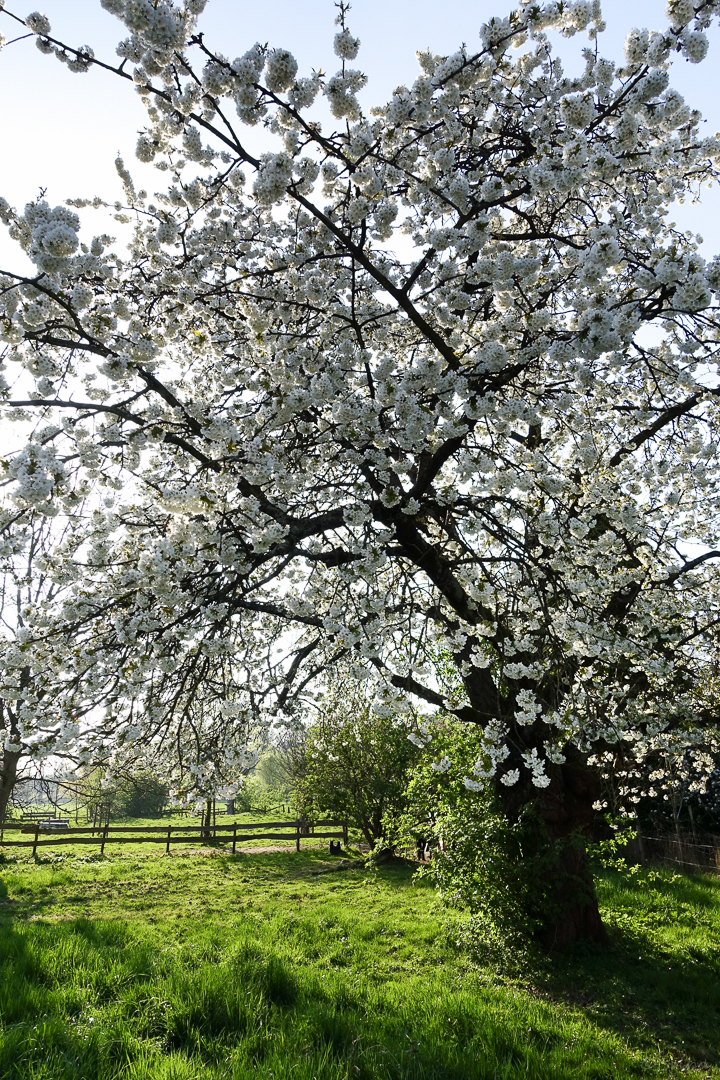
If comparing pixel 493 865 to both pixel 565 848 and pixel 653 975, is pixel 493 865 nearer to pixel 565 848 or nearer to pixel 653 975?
pixel 565 848

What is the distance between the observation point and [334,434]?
162 inches

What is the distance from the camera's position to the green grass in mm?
3162

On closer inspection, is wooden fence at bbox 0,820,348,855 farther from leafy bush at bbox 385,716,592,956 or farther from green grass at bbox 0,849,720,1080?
leafy bush at bbox 385,716,592,956

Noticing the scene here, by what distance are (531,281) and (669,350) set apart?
10.5ft

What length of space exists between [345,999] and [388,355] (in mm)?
5241

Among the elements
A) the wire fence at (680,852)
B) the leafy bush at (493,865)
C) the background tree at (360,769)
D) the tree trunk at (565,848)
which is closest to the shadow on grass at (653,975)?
the tree trunk at (565,848)

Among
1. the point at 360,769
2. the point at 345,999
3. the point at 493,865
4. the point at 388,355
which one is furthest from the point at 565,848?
the point at 360,769

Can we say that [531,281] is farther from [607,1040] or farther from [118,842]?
[118,842]

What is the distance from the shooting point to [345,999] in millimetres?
4328

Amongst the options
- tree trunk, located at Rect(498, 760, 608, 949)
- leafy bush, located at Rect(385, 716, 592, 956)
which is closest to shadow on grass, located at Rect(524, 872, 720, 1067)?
tree trunk, located at Rect(498, 760, 608, 949)

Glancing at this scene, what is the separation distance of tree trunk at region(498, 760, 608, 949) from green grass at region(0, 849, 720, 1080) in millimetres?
326

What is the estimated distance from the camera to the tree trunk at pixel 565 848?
6305 mm

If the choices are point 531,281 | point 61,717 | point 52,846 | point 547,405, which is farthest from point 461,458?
point 52,846

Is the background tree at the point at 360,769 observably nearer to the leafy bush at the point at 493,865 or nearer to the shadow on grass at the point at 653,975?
the leafy bush at the point at 493,865
